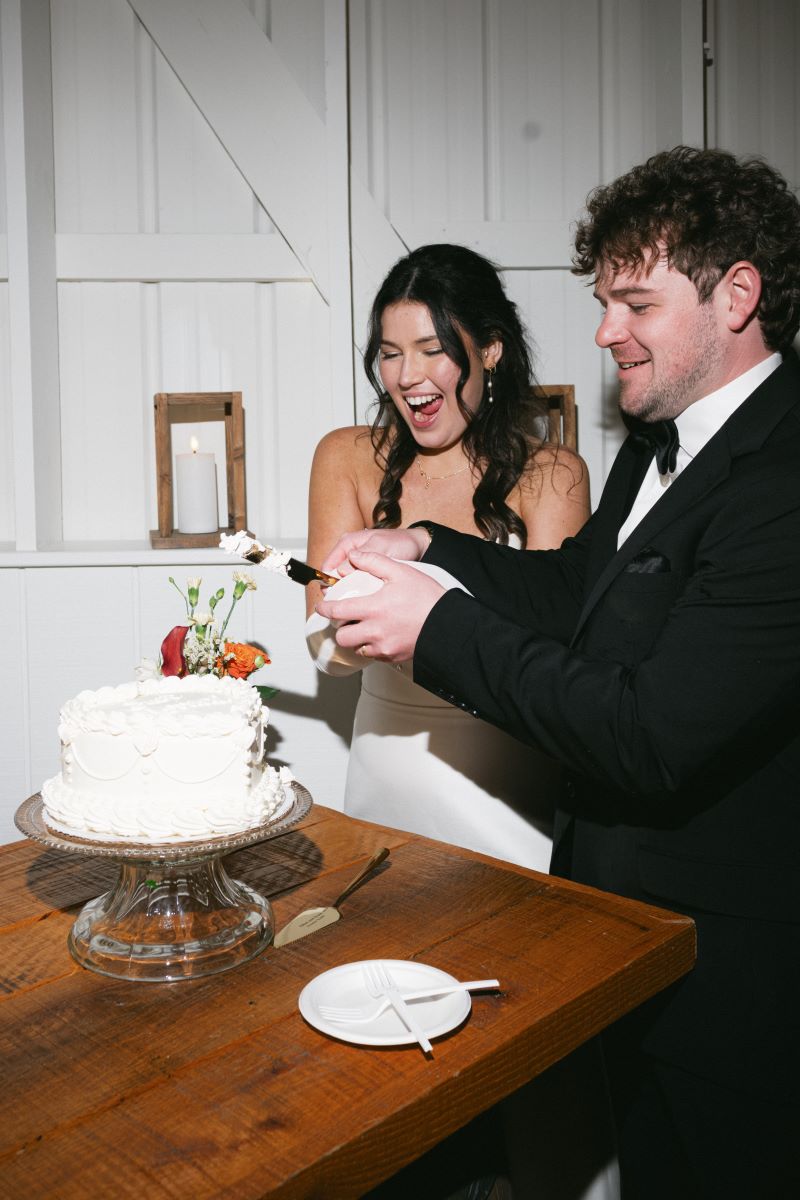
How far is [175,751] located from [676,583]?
0.72 meters

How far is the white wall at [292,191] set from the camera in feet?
9.13

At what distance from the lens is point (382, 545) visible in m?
1.86

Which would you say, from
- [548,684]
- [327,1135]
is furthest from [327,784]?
[327,1135]

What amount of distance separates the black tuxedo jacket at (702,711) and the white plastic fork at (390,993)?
16.0 inches

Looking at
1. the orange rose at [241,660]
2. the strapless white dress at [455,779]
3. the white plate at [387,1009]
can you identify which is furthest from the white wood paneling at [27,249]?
the white plate at [387,1009]

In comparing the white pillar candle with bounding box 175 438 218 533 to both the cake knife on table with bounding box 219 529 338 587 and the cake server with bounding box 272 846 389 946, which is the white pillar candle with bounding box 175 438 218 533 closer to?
the cake knife on table with bounding box 219 529 338 587

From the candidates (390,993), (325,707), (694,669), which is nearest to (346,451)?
(325,707)

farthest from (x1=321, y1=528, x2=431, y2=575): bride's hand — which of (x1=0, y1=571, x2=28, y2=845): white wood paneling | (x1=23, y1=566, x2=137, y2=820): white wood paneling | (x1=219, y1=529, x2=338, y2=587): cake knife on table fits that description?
(x1=0, y1=571, x2=28, y2=845): white wood paneling

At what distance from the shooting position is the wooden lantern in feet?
8.84

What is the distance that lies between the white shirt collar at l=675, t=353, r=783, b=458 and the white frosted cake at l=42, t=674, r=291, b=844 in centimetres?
79

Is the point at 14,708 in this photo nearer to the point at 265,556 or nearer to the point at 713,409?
the point at 265,556

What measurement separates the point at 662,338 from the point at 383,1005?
3.32 ft

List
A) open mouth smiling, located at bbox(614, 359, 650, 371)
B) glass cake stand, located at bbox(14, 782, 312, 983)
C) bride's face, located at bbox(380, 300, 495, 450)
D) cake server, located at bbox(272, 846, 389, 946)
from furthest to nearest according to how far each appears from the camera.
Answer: bride's face, located at bbox(380, 300, 495, 450) → open mouth smiling, located at bbox(614, 359, 650, 371) → cake server, located at bbox(272, 846, 389, 946) → glass cake stand, located at bbox(14, 782, 312, 983)

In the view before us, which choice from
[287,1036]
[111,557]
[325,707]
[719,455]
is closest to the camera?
[287,1036]
